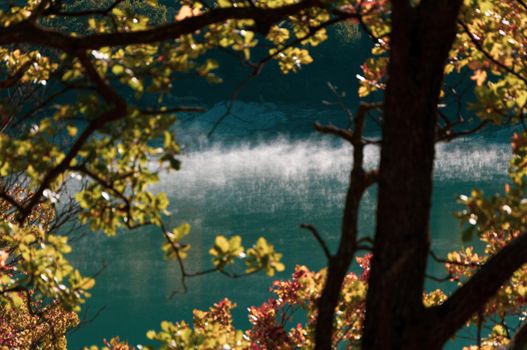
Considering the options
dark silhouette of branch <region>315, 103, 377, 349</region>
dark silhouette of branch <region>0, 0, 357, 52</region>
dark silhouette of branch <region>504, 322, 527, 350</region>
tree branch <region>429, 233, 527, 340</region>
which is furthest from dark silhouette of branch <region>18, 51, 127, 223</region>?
dark silhouette of branch <region>504, 322, 527, 350</region>

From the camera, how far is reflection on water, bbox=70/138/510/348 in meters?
44.4

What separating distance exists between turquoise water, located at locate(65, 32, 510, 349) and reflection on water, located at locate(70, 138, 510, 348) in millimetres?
108

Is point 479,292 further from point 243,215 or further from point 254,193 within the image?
point 254,193

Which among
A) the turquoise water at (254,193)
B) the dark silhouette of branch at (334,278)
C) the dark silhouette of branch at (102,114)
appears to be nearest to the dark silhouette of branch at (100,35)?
the dark silhouette of branch at (102,114)

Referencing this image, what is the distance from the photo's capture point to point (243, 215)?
62.5m

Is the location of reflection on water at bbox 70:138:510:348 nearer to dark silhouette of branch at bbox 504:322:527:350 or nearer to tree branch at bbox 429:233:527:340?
dark silhouette of branch at bbox 504:322:527:350

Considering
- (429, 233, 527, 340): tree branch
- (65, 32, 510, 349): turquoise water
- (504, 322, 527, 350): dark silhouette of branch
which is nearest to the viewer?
(429, 233, 527, 340): tree branch

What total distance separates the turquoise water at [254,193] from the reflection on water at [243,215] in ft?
0.35

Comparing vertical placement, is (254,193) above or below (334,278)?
below

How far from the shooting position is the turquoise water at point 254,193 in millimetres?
44938

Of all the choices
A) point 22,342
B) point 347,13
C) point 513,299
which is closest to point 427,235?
point 347,13

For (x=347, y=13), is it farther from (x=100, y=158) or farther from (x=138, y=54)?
(x=100, y=158)

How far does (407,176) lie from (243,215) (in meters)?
57.7

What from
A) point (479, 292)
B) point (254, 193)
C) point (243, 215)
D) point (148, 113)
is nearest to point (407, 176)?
point (479, 292)
